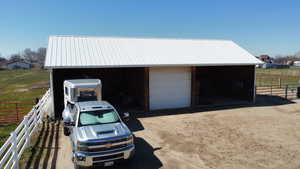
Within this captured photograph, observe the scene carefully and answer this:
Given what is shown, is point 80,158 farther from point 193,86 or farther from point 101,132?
point 193,86

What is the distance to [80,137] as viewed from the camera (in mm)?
5516

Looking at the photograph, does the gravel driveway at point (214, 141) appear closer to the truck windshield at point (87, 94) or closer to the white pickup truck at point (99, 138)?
the white pickup truck at point (99, 138)

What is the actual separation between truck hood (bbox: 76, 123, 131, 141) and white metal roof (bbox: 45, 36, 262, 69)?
579 cm

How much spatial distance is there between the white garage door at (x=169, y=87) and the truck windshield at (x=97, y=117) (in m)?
6.41

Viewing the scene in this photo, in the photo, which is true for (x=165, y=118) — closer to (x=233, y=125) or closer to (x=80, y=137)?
(x=233, y=125)

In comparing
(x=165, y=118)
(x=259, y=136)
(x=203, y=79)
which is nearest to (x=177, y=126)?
(x=165, y=118)

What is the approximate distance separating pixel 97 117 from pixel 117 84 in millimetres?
11455

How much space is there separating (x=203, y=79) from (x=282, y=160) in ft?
42.6

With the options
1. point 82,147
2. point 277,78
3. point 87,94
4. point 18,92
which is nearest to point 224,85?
point 87,94

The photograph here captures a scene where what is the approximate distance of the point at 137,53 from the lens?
13906mm

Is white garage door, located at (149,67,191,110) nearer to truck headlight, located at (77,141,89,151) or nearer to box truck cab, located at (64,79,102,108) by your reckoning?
box truck cab, located at (64,79,102,108)

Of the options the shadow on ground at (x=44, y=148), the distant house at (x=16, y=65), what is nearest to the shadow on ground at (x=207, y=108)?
the shadow on ground at (x=44, y=148)

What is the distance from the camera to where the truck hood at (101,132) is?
5.50 m

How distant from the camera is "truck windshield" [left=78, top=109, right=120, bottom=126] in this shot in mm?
6337
